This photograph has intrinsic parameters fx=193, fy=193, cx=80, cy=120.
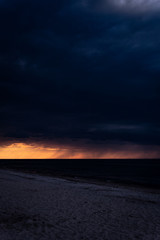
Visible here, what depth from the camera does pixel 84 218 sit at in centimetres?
1150

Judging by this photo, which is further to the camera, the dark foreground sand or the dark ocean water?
the dark ocean water

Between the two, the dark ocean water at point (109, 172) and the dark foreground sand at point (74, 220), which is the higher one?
the dark foreground sand at point (74, 220)

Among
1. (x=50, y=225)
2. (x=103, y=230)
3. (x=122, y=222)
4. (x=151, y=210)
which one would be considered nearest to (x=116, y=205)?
(x=151, y=210)

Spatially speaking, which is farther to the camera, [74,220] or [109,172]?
[109,172]

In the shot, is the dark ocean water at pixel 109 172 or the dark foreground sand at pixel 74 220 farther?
the dark ocean water at pixel 109 172

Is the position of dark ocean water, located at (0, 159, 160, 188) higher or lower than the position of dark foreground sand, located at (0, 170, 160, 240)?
lower

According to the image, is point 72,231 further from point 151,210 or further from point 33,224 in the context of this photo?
point 151,210

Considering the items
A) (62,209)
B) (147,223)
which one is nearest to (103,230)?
(147,223)

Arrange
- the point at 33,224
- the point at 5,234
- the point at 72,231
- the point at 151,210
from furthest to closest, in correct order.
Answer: the point at 151,210 → the point at 33,224 → the point at 72,231 → the point at 5,234

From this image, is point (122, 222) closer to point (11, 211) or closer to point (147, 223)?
point (147, 223)

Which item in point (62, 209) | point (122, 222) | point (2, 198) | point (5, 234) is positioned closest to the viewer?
point (5, 234)

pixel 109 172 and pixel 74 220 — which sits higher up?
pixel 74 220

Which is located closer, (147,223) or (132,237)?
(132,237)

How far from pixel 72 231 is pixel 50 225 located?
134 cm
